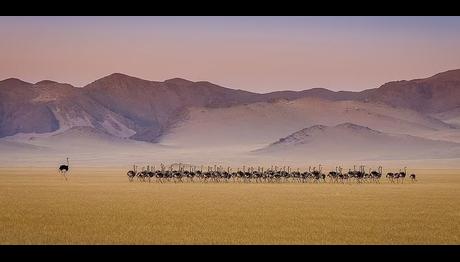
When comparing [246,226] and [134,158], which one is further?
[134,158]

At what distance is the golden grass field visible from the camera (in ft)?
57.1

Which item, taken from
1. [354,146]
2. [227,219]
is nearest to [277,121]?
[354,146]

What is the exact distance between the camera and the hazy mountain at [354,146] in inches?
4259

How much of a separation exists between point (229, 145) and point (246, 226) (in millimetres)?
106892

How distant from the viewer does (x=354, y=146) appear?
113 meters

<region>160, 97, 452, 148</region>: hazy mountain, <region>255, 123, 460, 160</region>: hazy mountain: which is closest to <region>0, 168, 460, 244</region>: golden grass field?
<region>255, 123, 460, 160</region>: hazy mountain

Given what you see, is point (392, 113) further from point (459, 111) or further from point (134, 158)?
point (134, 158)

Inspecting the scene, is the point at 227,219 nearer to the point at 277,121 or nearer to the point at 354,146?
the point at 354,146

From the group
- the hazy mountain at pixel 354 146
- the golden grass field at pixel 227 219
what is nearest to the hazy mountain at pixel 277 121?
the hazy mountain at pixel 354 146

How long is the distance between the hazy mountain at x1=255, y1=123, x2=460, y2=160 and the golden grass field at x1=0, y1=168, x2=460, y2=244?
75.8 m

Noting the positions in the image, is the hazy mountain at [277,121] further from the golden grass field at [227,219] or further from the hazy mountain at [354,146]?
the golden grass field at [227,219]

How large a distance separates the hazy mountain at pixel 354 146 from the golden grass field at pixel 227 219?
75.8 meters
